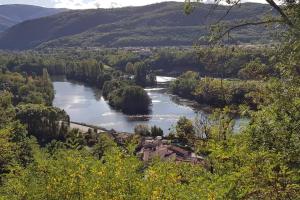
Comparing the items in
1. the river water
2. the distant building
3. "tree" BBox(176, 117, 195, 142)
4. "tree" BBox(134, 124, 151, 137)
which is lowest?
the river water

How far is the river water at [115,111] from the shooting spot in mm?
83312

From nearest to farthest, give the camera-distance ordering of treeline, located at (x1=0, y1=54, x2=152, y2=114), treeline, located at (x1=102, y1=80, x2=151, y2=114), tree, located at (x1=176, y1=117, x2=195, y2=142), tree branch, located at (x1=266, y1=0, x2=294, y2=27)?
tree branch, located at (x1=266, y1=0, x2=294, y2=27)
tree, located at (x1=176, y1=117, x2=195, y2=142)
treeline, located at (x1=102, y1=80, x2=151, y2=114)
treeline, located at (x1=0, y1=54, x2=152, y2=114)

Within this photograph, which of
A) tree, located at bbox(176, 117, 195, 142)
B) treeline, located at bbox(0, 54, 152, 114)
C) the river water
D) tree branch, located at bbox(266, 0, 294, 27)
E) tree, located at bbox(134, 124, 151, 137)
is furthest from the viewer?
treeline, located at bbox(0, 54, 152, 114)

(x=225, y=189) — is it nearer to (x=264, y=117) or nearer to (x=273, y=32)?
(x=264, y=117)

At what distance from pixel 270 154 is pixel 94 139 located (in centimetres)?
5327

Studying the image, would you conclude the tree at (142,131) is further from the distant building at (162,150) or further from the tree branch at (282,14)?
the tree branch at (282,14)

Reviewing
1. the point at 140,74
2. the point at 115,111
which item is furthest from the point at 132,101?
the point at 140,74

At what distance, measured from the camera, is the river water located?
8331 centimetres

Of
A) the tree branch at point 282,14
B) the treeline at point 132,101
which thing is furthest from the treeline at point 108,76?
the tree branch at point 282,14

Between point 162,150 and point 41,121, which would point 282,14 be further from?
point 41,121

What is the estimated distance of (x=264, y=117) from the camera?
12.0 metres

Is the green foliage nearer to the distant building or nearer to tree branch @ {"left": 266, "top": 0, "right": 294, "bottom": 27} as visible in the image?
the distant building

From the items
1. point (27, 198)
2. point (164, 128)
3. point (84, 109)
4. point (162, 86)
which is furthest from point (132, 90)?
point (27, 198)

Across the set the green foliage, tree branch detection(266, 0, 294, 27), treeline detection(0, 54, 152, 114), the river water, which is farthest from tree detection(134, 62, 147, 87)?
tree branch detection(266, 0, 294, 27)
